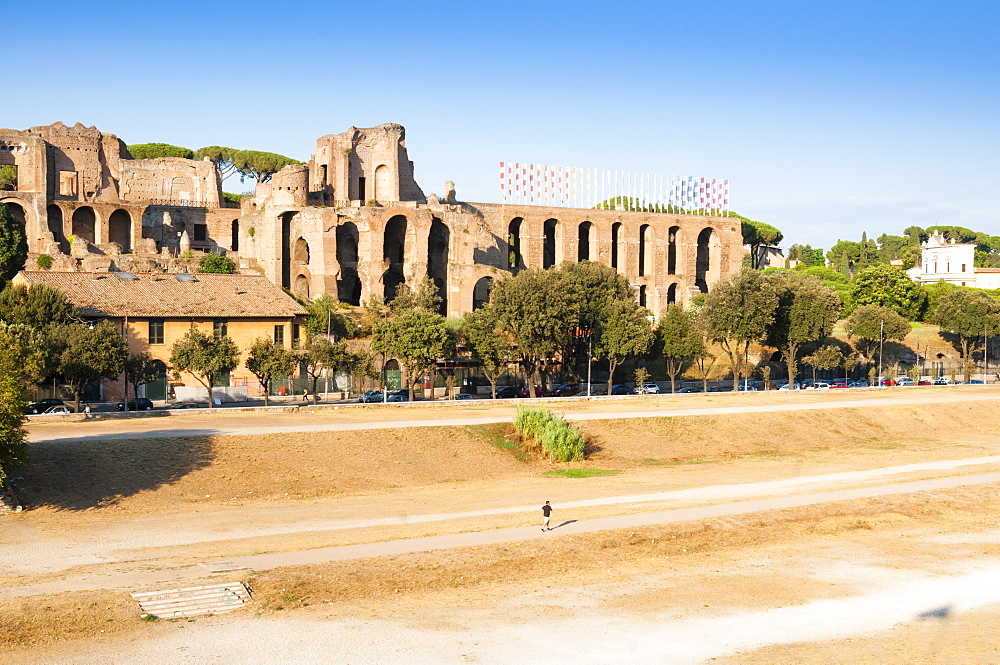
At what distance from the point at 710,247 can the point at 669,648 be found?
88776mm

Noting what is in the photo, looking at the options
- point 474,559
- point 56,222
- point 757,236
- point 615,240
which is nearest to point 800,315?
point 615,240

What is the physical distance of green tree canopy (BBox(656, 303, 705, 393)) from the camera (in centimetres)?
6856

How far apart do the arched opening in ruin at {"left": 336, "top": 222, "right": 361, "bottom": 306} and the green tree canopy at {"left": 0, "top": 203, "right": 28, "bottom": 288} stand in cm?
2324

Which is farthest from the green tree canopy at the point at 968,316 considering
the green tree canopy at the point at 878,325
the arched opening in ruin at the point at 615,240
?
the arched opening in ruin at the point at 615,240

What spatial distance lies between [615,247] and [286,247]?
3499 centimetres

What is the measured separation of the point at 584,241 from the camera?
10250 centimetres

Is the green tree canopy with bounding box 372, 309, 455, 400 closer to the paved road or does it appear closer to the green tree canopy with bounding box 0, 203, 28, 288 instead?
the paved road

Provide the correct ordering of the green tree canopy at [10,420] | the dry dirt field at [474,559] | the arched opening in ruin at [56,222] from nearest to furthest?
the dry dirt field at [474,559] → the green tree canopy at [10,420] → the arched opening in ruin at [56,222]

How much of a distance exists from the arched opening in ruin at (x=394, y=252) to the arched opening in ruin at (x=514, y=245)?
441 inches

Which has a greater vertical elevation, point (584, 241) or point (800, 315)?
point (584, 241)

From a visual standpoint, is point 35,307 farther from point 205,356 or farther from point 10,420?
point 10,420

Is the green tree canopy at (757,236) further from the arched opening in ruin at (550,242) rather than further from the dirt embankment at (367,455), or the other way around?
the dirt embankment at (367,455)

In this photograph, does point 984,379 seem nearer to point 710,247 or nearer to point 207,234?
point 710,247

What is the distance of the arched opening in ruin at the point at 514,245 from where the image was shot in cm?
9444
